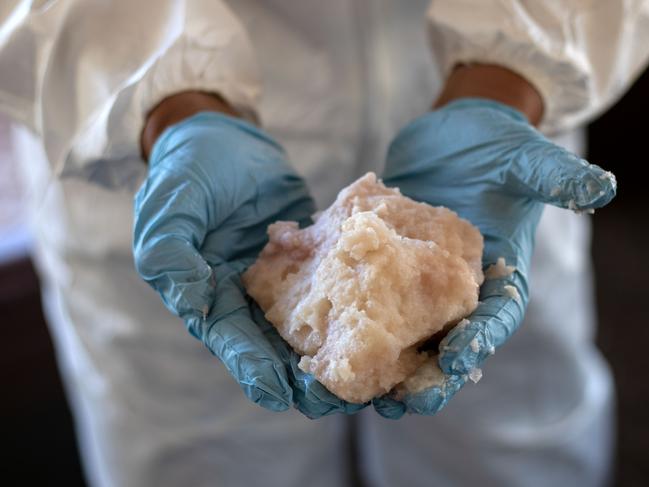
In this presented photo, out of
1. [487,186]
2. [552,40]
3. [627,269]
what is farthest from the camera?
[627,269]

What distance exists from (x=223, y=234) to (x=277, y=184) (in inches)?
3.7

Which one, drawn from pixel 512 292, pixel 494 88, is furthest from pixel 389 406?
pixel 494 88

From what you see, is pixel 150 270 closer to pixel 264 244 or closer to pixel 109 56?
pixel 264 244

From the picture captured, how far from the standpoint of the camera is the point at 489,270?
0.84 meters

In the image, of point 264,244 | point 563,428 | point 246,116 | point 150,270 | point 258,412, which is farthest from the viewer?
point 563,428

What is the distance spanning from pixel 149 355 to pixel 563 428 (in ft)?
2.57

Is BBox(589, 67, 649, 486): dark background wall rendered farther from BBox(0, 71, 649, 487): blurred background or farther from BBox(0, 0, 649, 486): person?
BBox(0, 0, 649, 486): person

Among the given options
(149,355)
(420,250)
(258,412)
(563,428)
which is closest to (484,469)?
(563,428)

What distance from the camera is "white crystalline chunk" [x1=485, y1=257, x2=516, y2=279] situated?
32.6 inches

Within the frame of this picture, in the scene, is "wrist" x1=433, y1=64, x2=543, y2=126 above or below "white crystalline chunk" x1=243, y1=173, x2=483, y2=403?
above

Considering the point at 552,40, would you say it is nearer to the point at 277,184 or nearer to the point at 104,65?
the point at 277,184

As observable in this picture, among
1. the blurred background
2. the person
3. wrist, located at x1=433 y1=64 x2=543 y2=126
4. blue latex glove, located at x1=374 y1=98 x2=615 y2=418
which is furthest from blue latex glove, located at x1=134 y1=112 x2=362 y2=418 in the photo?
the blurred background

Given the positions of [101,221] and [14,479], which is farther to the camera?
[14,479]

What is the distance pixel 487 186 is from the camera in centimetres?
88
